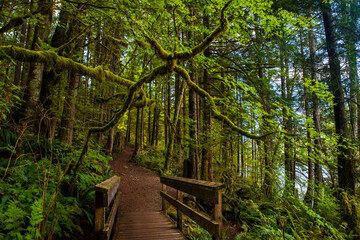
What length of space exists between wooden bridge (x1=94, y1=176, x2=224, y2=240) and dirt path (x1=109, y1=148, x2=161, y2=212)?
4.57 ft

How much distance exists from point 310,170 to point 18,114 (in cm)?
1370

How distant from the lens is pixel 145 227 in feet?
14.5

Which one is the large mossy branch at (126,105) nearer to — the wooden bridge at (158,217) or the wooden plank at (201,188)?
the wooden bridge at (158,217)

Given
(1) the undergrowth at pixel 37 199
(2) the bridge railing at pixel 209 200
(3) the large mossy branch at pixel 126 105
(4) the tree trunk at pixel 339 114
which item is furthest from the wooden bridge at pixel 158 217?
(4) the tree trunk at pixel 339 114

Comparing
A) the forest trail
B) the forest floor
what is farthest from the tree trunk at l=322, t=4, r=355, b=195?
the forest trail

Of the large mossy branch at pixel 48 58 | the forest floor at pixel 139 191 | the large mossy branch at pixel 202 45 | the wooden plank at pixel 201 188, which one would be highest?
the large mossy branch at pixel 48 58

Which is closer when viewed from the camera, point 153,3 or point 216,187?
point 216,187

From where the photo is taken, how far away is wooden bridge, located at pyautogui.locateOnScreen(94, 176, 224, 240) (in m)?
2.93

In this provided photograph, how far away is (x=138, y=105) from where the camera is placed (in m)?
6.63

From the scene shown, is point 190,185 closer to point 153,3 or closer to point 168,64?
point 168,64

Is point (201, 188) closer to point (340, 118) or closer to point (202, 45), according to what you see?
point (202, 45)

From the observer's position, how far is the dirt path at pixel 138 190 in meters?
6.87

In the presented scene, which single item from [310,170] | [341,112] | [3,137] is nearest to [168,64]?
[3,137]

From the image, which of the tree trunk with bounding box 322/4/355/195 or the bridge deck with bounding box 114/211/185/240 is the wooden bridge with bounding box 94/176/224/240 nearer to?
the bridge deck with bounding box 114/211/185/240
